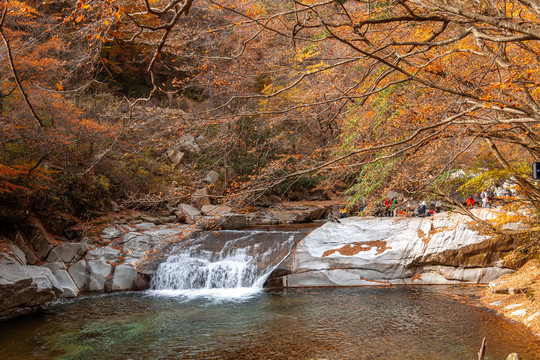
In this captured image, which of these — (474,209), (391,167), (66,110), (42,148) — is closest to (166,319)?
(391,167)

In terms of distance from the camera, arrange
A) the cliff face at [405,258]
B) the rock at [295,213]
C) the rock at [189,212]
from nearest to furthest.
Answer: the cliff face at [405,258] < the rock at [189,212] < the rock at [295,213]

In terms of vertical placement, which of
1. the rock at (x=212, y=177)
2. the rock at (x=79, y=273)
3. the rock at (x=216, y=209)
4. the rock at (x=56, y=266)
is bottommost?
the rock at (x=79, y=273)

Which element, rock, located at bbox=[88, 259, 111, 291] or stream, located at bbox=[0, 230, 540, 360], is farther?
rock, located at bbox=[88, 259, 111, 291]

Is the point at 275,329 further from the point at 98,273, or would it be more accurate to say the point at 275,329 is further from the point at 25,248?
the point at 25,248

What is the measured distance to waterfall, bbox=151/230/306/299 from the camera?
1078cm

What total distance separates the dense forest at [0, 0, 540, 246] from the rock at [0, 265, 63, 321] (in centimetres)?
238

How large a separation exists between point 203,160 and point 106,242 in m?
8.81

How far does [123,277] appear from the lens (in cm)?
1089

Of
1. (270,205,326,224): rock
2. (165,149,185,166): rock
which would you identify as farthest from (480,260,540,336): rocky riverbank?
(165,149,185,166): rock

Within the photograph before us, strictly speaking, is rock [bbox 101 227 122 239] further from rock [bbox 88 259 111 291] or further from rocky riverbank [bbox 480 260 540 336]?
rocky riverbank [bbox 480 260 540 336]

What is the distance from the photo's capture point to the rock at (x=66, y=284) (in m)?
9.92

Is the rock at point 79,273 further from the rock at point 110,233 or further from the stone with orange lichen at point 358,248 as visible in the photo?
the stone with orange lichen at point 358,248

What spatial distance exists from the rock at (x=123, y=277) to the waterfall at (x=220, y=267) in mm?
630

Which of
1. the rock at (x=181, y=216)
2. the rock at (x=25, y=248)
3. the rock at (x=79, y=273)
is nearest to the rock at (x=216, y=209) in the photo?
the rock at (x=181, y=216)
